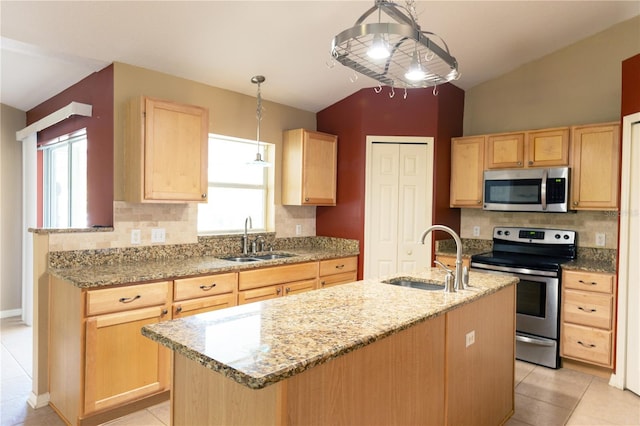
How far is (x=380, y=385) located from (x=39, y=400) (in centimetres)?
254

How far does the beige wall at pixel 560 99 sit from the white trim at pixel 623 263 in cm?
70

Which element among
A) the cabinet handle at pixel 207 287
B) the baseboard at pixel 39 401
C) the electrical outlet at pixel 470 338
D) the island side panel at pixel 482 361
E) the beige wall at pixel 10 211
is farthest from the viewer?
the beige wall at pixel 10 211

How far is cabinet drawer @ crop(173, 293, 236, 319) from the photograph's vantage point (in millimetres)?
2816

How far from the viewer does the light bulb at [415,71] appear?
5.95 ft

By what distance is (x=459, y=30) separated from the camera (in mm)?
3398

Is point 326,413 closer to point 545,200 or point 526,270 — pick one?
point 526,270

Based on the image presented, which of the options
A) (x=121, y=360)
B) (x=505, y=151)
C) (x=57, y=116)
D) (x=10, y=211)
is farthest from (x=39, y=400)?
(x=505, y=151)

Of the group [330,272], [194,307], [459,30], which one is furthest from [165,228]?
[459,30]

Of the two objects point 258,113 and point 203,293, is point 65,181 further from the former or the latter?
point 203,293

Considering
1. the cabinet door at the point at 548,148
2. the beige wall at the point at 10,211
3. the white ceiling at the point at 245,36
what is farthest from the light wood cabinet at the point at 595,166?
the beige wall at the point at 10,211

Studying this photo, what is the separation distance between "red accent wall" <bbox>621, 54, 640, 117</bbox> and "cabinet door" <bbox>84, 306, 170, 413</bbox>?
12.1ft

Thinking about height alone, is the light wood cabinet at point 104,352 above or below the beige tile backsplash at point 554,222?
below

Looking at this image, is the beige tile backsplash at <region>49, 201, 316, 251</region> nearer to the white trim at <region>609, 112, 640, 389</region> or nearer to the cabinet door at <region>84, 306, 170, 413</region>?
the cabinet door at <region>84, 306, 170, 413</region>

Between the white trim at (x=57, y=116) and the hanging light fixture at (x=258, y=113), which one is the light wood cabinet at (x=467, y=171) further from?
the white trim at (x=57, y=116)
